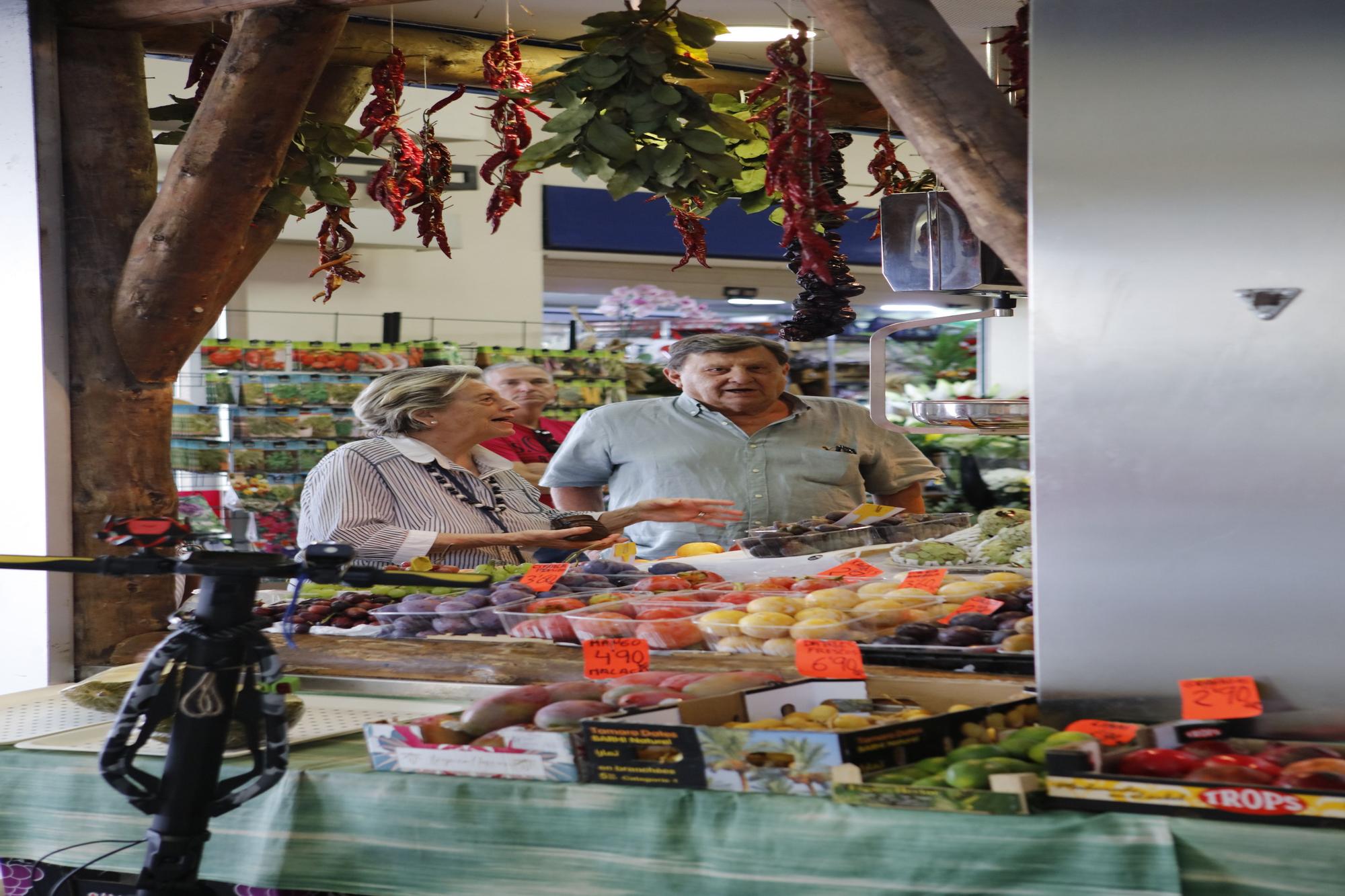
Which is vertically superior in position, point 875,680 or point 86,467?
point 86,467

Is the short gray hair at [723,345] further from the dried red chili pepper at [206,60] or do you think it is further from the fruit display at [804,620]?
the fruit display at [804,620]

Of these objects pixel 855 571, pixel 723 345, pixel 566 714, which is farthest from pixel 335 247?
pixel 566 714

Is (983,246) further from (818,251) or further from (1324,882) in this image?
(1324,882)

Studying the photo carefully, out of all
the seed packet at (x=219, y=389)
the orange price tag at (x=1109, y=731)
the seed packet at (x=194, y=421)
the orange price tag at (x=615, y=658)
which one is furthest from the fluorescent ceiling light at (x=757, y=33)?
the seed packet at (x=194, y=421)

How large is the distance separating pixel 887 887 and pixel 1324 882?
49cm

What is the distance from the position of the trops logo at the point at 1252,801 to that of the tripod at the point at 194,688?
90 centimetres

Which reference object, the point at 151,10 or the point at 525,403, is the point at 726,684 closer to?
the point at 151,10

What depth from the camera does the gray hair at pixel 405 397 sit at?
171 inches

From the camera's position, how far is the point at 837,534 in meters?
3.93

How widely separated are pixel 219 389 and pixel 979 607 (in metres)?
4.68

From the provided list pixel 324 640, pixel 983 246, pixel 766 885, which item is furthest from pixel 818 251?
pixel 766 885

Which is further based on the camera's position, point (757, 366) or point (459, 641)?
point (757, 366)

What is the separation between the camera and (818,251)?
2941 mm

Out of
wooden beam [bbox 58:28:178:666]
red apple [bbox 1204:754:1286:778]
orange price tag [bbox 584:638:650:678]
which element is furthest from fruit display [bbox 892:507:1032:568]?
wooden beam [bbox 58:28:178:666]
